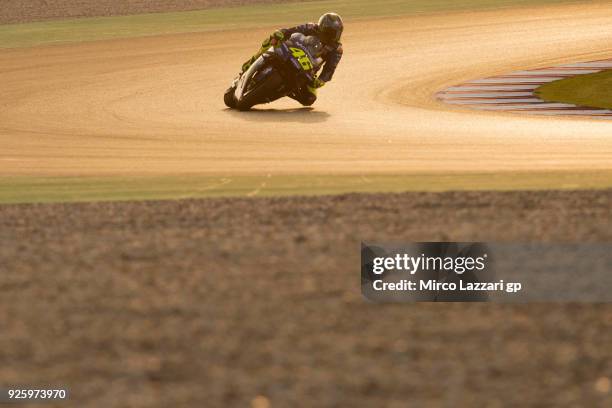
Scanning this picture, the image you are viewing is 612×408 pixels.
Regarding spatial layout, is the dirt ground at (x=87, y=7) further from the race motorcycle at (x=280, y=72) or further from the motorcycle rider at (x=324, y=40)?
the motorcycle rider at (x=324, y=40)

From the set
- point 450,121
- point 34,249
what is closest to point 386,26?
point 450,121

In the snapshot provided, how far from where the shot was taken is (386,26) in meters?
Answer: 23.7

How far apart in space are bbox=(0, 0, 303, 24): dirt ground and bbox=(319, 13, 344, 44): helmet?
42.6ft

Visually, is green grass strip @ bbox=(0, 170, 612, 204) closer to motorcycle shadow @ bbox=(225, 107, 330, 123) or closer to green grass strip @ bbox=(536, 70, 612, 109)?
motorcycle shadow @ bbox=(225, 107, 330, 123)

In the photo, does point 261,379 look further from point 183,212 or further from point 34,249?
point 183,212

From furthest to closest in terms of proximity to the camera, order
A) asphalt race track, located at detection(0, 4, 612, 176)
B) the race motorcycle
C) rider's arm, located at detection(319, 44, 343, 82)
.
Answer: rider's arm, located at detection(319, 44, 343, 82) < the race motorcycle < asphalt race track, located at detection(0, 4, 612, 176)

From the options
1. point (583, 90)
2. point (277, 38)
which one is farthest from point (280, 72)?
point (583, 90)

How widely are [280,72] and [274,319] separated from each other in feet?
30.0

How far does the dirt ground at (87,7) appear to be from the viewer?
27.3 m

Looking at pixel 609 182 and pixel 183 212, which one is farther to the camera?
pixel 609 182

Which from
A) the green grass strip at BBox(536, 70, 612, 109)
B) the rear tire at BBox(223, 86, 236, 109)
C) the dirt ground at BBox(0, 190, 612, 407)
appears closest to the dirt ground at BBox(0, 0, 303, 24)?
the green grass strip at BBox(536, 70, 612, 109)

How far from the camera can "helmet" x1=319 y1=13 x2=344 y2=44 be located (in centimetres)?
1514

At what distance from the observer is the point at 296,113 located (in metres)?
15.5

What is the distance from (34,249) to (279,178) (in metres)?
3.51
